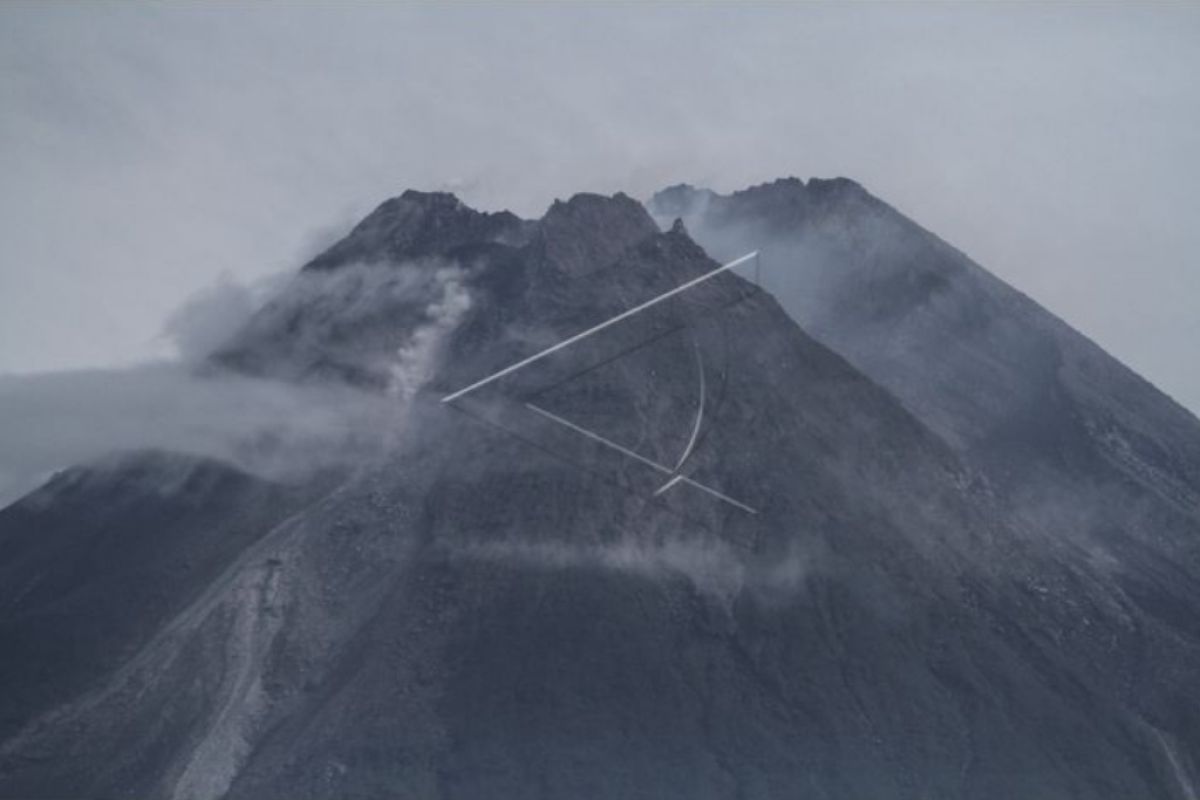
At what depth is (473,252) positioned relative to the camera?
157 m

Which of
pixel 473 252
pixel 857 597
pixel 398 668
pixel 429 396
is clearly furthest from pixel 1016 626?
pixel 473 252

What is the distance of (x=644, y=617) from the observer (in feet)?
365

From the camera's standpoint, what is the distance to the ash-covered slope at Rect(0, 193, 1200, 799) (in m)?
101

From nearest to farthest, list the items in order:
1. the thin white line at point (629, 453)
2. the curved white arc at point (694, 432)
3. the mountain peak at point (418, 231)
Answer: the thin white line at point (629, 453) < the curved white arc at point (694, 432) < the mountain peak at point (418, 231)

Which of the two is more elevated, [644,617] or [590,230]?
[590,230]

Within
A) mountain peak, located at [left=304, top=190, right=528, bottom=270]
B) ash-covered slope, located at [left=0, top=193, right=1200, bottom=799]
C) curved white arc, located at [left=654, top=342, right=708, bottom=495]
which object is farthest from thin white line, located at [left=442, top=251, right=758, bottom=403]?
mountain peak, located at [left=304, top=190, right=528, bottom=270]

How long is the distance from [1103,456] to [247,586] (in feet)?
219

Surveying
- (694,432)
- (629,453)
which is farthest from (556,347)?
(694,432)

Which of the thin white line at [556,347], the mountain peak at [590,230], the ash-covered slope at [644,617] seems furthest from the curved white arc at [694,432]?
the mountain peak at [590,230]

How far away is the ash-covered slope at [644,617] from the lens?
10062cm

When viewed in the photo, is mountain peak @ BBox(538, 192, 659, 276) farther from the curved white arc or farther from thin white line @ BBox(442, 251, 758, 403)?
the curved white arc

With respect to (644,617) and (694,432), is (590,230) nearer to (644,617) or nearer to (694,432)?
(694,432)

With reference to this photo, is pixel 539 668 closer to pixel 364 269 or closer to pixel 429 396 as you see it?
pixel 429 396

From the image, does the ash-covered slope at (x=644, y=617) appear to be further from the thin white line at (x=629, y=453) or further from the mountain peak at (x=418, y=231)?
the mountain peak at (x=418, y=231)
